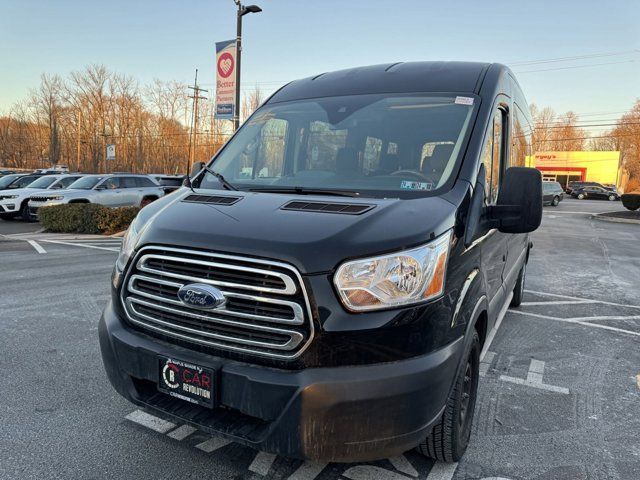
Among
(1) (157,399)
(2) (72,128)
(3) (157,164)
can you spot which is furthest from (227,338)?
(2) (72,128)

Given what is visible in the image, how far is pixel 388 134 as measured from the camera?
10.3ft

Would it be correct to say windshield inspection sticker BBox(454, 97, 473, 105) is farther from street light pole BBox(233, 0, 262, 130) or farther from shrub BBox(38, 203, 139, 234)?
shrub BBox(38, 203, 139, 234)

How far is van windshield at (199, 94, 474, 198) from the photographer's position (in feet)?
9.38

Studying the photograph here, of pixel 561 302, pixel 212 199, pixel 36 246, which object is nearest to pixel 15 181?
pixel 36 246

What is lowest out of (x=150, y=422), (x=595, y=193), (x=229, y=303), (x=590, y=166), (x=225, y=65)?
(x=150, y=422)

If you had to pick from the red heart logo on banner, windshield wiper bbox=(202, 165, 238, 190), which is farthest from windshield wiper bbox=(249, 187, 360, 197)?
the red heart logo on banner

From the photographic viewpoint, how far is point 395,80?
3439 mm

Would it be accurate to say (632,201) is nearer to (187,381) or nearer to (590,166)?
(187,381)

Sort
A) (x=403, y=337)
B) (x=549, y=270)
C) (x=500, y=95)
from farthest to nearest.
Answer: (x=549, y=270), (x=500, y=95), (x=403, y=337)

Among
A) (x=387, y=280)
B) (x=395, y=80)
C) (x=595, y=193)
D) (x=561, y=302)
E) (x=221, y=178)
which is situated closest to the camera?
(x=387, y=280)

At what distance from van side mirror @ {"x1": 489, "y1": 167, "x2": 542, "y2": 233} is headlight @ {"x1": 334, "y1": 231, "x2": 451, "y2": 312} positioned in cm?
91

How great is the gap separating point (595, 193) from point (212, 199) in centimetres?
5153

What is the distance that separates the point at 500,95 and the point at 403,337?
7.09 feet

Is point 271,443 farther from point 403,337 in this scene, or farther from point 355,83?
point 355,83
